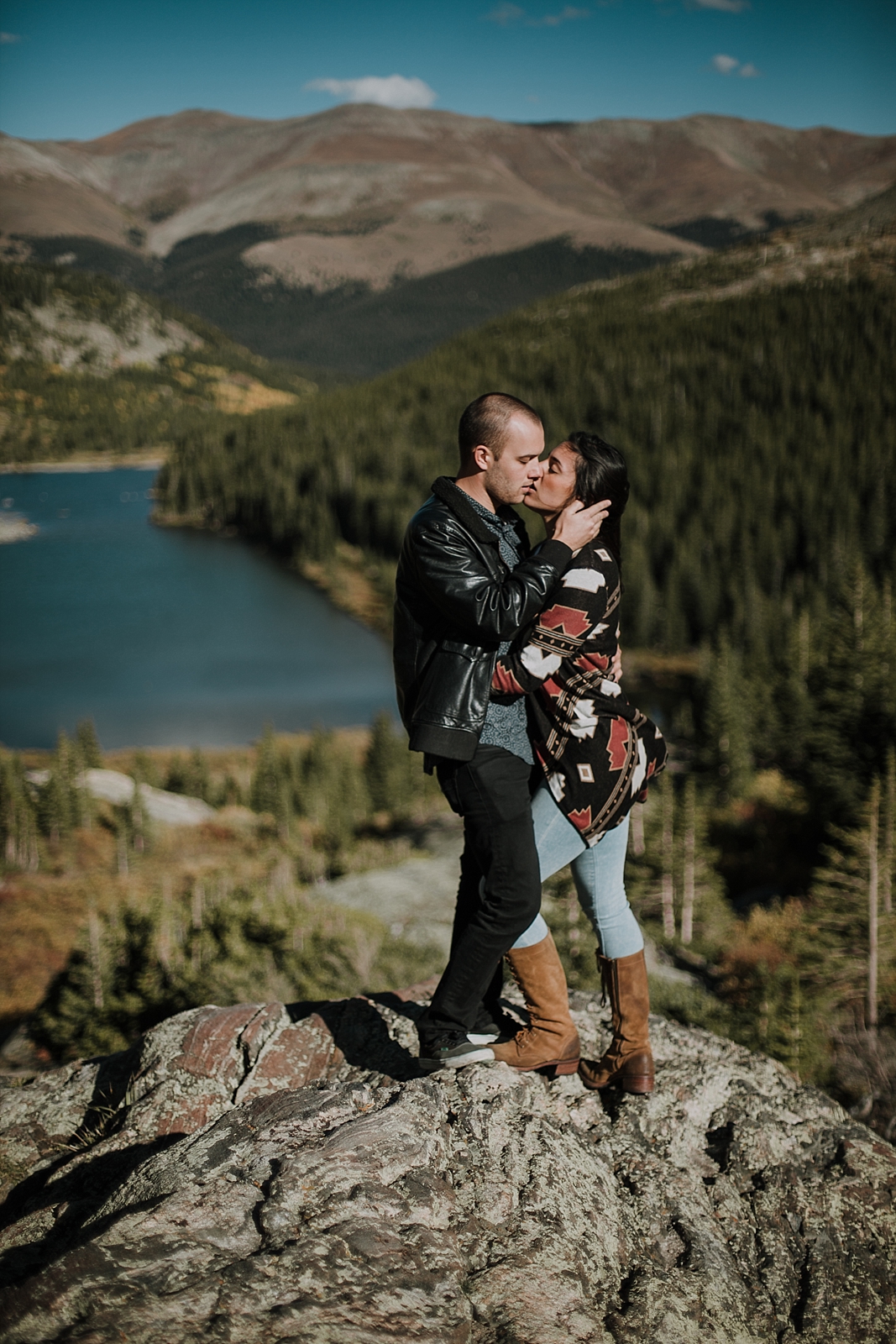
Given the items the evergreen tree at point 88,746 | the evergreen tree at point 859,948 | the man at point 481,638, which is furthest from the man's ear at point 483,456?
the evergreen tree at point 88,746

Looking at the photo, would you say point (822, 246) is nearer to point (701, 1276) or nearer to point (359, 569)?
point (359, 569)

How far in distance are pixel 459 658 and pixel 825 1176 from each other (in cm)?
317

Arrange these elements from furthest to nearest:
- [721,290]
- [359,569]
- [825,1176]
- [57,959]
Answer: [721,290] < [359,569] < [57,959] < [825,1176]

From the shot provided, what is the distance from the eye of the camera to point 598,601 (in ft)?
11.8

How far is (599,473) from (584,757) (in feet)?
4.09

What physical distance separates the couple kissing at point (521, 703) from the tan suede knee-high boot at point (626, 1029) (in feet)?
0.08

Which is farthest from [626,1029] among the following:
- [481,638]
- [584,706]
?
[481,638]

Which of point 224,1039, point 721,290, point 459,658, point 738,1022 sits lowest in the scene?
point 738,1022

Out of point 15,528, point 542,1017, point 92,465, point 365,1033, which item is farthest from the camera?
point 92,465

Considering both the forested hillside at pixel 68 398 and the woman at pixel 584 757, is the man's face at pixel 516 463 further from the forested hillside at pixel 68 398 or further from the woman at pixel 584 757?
the forested hillside at pixel 68 398

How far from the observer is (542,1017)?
4117 mm

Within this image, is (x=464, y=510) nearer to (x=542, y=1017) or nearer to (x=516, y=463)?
(x=516, y=463)

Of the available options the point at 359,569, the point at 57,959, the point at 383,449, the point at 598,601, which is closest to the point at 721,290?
the point at 383,449

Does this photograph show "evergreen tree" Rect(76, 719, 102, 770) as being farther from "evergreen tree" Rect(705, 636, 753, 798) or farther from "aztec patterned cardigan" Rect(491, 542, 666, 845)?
"aztec patterned cardigan" Rect(491, 542, 666, 845)
